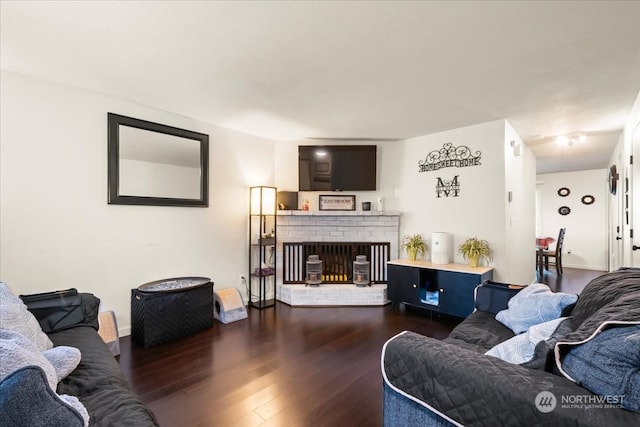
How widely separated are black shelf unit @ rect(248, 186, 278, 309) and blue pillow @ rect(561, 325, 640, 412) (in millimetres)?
3166

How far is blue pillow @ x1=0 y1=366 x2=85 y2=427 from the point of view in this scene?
80cm

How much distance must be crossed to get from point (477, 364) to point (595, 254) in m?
7.76

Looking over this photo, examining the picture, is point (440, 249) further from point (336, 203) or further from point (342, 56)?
point (342, 56)

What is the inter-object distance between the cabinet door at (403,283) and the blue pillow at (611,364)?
2554 mm

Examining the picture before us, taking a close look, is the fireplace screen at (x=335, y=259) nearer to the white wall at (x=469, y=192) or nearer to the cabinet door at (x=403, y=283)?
the cabinet door at (x=403, y=283)

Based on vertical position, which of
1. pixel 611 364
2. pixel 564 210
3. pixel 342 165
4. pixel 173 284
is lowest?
pixel 173 284

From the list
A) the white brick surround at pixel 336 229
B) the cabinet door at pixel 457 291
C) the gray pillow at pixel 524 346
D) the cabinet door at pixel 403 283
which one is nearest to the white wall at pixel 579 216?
the white brick surround at pixel 336 229

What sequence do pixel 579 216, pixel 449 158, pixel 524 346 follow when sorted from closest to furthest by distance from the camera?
pixel 524 346
pixel 449 158
pixel 579 216

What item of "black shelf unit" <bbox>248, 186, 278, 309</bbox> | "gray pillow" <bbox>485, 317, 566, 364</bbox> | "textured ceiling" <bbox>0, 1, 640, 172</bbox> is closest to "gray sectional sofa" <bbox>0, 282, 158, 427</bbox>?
"gray pillow" <bbox>485, 317, 566, 364</bbox>

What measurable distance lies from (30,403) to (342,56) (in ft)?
7.28

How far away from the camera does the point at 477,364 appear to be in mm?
1114

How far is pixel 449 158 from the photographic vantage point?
381cm

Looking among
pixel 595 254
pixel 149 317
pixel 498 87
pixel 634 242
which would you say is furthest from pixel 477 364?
pixel 595 254

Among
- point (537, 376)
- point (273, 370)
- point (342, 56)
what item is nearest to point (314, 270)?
point (273, 370)
